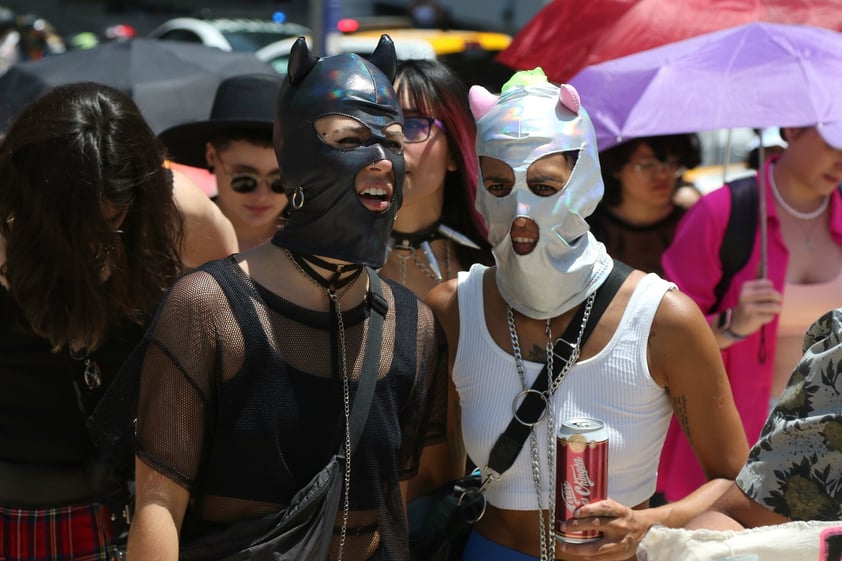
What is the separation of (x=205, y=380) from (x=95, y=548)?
0.95 m

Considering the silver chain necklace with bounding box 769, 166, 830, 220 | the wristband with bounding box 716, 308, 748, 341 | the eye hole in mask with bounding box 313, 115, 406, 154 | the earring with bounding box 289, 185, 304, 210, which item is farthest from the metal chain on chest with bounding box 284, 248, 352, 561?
the silver chain necklace with bounding box 769, 166, 830, 220

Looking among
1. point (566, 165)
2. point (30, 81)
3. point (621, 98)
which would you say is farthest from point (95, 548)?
point (30, 81)

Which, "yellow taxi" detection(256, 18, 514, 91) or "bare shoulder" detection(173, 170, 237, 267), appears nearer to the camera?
"bare shoulder" detection(173, 170, 237, 267)

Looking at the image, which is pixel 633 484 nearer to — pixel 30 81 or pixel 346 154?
pixel 346 154

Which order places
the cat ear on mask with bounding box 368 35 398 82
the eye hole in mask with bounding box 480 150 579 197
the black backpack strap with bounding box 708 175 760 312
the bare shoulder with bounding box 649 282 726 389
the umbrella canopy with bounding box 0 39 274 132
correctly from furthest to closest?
the umbrella canopy with bounding box 0 39 274 132, the black backpack strap with bounding box 708 175 760 312, the eye hole in mask with bounding box 480 150 579 197, the bare shoulder with bounding box 649 282 726 389, the cat ear on mask with bounding box 368 35 398 82

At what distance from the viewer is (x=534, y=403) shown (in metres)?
3.09

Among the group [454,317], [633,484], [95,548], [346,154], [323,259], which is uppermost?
[346,154]

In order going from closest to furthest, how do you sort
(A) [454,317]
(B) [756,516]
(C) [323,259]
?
(B) [756,516] → (C) [323,259] → (A) [454,317]

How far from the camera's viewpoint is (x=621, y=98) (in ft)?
14.2

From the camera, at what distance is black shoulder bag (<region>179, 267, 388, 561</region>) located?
2.57 m

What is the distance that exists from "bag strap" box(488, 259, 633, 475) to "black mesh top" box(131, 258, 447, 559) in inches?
15.6

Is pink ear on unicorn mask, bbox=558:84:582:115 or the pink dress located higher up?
pink ear on unicorn mask, bbox=558:84:582:115

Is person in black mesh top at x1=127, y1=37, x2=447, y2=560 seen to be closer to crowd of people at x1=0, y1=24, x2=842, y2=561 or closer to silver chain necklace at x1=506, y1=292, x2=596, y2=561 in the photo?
crowd of people at x1=0, y1=24, x2=842, y2=561

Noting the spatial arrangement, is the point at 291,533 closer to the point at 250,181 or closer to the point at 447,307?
the point at 447,307
